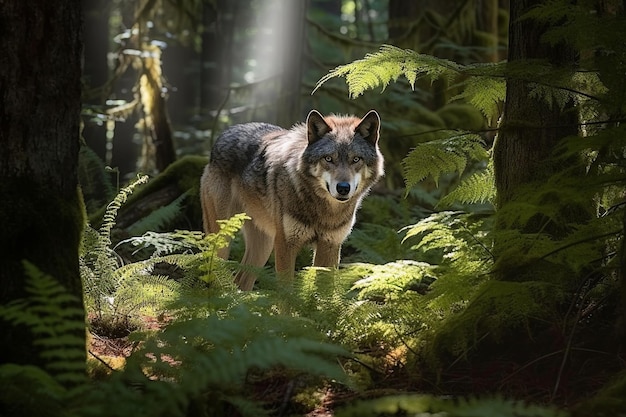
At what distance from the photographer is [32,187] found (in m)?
4.00

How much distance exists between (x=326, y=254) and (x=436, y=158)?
284 cm

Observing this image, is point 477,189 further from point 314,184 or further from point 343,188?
point 314,184

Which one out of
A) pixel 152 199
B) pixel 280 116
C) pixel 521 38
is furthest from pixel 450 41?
pixel 521 38

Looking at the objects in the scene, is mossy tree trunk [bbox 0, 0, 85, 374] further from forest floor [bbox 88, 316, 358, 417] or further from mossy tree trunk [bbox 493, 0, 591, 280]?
mossy tree trunk [bbox 493, 0, 591, 280]

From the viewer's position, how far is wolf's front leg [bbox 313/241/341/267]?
7.60 m

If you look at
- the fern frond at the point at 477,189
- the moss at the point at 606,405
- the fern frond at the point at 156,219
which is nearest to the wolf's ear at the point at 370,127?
the fern frond at the point at 477,189

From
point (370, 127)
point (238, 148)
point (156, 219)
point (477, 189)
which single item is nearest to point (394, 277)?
point (477, 189)

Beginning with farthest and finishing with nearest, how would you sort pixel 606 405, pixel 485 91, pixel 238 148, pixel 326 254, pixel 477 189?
pixel 238 148 < pixel 326 254 < pixel 477 189 < pixel 485 91 < pixel 606 405

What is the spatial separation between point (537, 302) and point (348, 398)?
4.52 feet

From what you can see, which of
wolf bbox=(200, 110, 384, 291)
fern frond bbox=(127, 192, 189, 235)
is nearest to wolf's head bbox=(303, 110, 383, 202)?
wolf bbox=(200, 110, 384, 291)

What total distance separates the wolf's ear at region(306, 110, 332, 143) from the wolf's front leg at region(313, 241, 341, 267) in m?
1.12

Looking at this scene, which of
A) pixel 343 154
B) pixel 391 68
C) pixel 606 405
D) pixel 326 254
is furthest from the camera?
pixel 326 254

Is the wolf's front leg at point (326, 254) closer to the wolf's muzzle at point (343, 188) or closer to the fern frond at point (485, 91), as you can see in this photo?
the wolf's muzzle at point (343, 188)

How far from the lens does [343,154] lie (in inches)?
289
